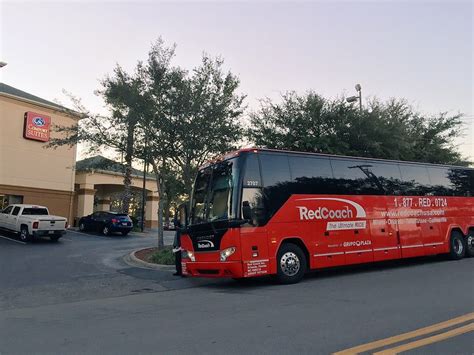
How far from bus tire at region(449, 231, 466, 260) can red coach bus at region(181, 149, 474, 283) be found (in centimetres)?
21

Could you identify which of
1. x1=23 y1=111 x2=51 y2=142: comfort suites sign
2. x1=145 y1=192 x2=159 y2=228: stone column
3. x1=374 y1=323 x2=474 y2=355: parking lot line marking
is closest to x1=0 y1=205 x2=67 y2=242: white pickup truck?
x1=23 y1=111 x2=51 y2=142: comfort suites sign

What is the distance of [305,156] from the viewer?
11.9 metres

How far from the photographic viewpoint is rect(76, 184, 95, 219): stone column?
107 ft

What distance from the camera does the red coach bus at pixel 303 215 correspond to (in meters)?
10.5

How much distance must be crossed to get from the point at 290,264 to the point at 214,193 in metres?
2.73

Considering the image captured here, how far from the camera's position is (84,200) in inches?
1277

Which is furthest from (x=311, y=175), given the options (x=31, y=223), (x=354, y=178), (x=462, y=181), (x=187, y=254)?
(x=31, y=223)

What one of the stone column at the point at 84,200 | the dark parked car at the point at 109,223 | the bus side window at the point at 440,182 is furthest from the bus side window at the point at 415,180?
the stone column at the point at 84,200

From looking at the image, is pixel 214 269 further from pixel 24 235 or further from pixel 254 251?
pixel 24 235

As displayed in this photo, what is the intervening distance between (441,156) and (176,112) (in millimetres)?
15817

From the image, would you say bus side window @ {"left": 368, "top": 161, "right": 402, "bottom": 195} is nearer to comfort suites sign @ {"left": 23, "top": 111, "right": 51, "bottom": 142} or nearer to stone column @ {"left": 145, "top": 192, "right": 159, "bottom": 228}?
comfort suites sign @ {"left": 23, "top": 111, "right": 51, "bottom": 142}

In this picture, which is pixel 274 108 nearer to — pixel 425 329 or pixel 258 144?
pixel 258 144

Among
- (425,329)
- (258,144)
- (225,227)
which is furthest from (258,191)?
(258,144)

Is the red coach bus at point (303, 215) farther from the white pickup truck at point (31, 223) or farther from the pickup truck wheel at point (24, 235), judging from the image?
the pickup truck wheel at point (24, 235)
